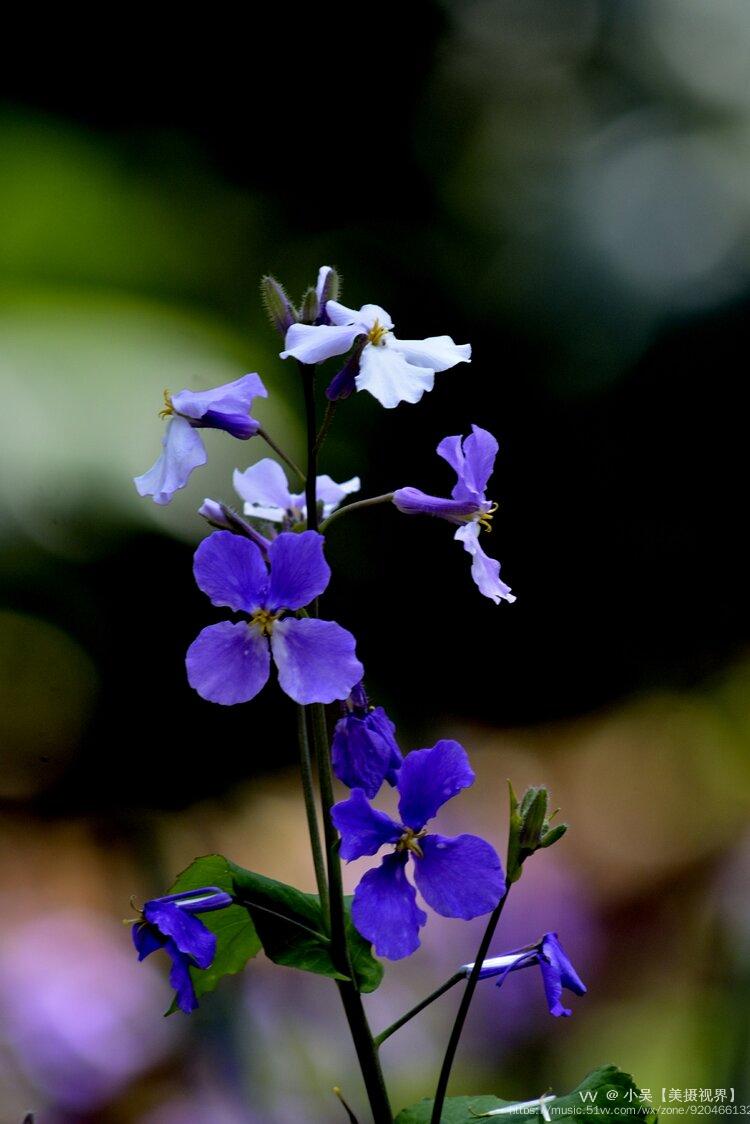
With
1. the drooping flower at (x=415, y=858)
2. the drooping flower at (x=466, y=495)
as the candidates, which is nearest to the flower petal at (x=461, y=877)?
the drooping flower at (x=415, y=858)

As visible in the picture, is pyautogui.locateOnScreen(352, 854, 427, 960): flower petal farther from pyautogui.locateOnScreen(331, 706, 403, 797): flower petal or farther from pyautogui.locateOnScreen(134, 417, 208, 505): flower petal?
pyautogui.locateOnScreen(134, 417, 208, 505): flower petal

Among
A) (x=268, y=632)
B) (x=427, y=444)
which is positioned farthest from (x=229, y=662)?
(x=427, y=444)

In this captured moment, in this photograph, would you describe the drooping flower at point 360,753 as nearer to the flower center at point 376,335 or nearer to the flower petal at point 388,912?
the flower petal at point 388,912

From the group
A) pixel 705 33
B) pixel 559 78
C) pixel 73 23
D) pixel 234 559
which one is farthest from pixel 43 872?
pixel 705 33

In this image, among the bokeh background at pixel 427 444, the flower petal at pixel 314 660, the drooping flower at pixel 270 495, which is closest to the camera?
the flower petal at pixel 314 660

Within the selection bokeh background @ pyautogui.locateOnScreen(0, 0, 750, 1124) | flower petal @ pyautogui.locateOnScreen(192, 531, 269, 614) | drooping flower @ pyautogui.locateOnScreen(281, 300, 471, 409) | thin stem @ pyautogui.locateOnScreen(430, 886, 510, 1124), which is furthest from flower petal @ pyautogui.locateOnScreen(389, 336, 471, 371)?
bokeh background @ pyautogui.locateOnScreen(0, 0, 750, 1124)
